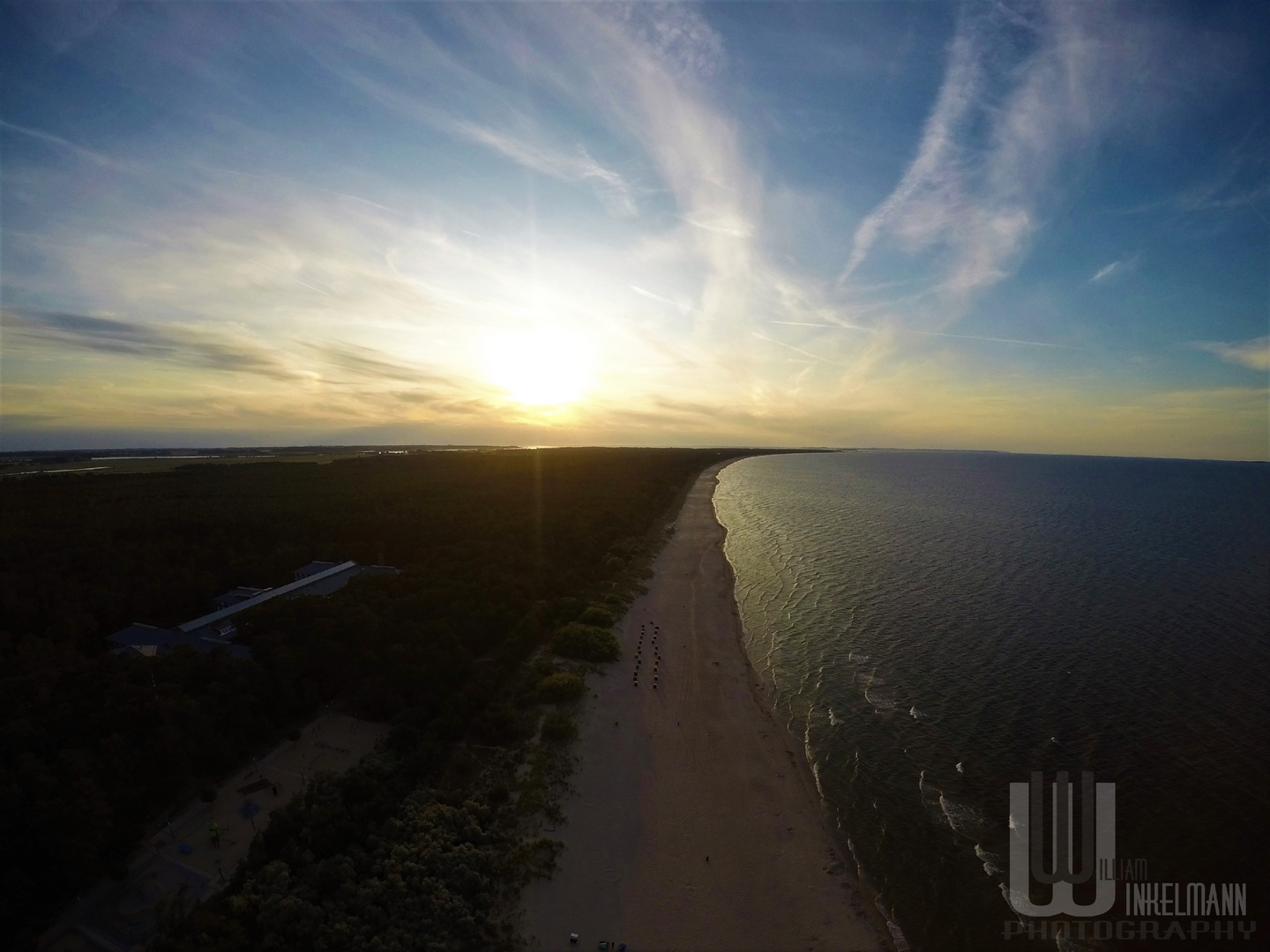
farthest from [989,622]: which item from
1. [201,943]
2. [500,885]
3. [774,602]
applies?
[201,943]

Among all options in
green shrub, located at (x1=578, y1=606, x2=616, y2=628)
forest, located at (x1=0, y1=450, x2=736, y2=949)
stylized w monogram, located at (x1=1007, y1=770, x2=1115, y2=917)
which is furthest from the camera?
green shrub, located at (x1=578, y1=606, x2=616, y2=628)

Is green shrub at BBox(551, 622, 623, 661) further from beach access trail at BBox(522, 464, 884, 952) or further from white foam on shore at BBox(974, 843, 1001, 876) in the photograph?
white foam on shore at BBox(974, 843, 1001, 876)

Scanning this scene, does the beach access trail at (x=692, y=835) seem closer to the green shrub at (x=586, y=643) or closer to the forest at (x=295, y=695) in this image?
the green shrub at (x=586, y=643)

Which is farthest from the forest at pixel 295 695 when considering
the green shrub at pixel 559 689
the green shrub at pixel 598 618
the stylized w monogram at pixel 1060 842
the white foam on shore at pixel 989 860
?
the stylized w monogram at pixel 1060 842

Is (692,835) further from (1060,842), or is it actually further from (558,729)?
(1060,842)

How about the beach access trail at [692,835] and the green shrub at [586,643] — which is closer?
the beach access trail at [692,835]

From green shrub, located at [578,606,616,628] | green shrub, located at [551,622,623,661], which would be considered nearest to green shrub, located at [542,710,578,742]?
green shrub, located at [551,622,623,661]
